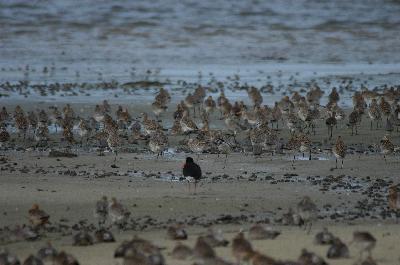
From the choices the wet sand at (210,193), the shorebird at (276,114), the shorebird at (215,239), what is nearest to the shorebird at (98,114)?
the wet sand at (210,193)

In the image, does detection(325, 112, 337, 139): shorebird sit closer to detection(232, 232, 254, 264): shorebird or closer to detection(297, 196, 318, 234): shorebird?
detection(297, 196, 318, 234): shorebird

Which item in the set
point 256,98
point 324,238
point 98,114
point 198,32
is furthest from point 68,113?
point 198,32

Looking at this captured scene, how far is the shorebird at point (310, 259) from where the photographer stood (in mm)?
10430

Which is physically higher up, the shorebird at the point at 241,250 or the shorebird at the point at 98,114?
the shorebird at the point at 98,114

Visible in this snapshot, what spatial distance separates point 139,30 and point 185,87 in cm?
1729

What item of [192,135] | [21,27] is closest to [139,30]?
[21,27]

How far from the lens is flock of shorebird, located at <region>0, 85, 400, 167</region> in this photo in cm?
1945

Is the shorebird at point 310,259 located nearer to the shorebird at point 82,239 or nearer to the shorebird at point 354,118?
the shorebird at point 82,239

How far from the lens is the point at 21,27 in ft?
154

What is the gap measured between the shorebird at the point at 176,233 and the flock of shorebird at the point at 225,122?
618cm

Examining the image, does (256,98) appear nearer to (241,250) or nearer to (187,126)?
(187,126)

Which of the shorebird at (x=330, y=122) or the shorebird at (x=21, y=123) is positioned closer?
the shorebird at (x=21, y=123)

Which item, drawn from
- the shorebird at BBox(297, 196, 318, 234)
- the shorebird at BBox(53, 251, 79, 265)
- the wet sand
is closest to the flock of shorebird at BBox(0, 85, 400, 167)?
the wet sand

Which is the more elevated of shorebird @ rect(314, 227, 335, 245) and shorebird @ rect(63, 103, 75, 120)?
shorebird @ rect(63, 103, 75, 120)
